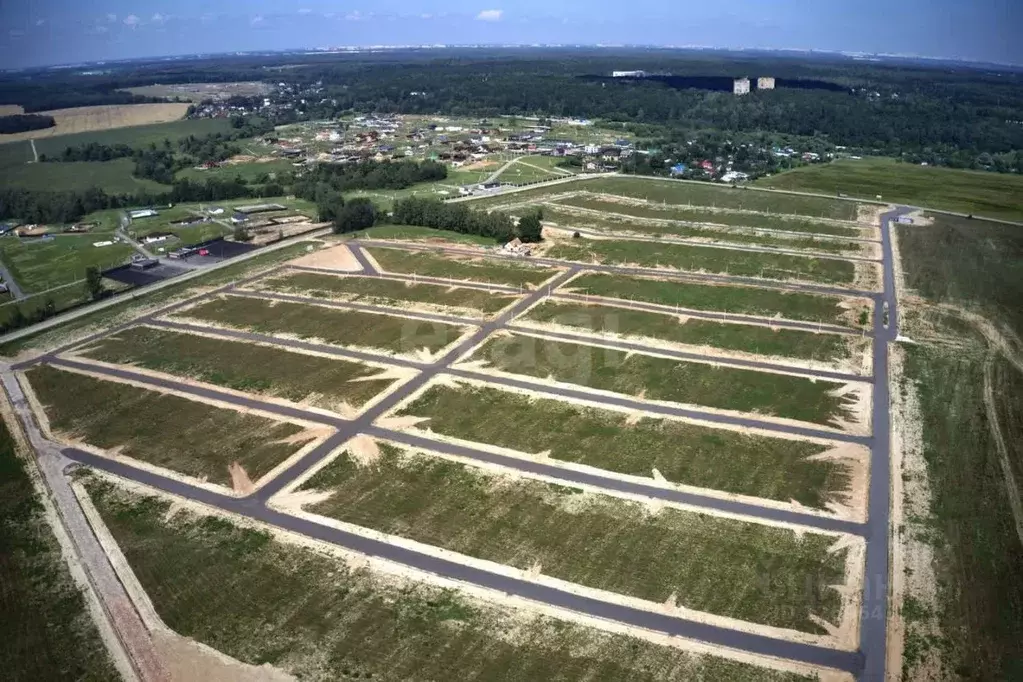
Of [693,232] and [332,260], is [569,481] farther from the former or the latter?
[693,232]

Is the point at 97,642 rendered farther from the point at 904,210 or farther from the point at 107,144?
the point at 107,144

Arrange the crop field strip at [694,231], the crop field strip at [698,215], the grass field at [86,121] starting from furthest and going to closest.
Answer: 1. the grass field at [86,121]
2. the crop field strip at [698,215]
3. the crop field strip at [694,231]

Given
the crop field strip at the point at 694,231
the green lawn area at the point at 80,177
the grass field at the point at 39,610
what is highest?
the green lawn area at the point at 80,177

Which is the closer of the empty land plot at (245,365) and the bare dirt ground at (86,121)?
the empty land plot at (245,365)

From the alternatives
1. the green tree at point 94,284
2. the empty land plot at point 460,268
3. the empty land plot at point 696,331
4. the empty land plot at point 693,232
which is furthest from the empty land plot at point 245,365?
the empty land plot at point 693,232

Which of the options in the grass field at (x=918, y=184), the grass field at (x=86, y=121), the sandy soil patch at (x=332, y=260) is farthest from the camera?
the grass field at (x=86, y=121)

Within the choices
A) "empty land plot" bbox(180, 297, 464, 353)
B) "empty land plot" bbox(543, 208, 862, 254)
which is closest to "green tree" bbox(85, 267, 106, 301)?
"empty land plot" bbox(180, 297, 464, 353)

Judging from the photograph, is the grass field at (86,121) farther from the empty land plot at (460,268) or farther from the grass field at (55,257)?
the empty land plot at (460,268)

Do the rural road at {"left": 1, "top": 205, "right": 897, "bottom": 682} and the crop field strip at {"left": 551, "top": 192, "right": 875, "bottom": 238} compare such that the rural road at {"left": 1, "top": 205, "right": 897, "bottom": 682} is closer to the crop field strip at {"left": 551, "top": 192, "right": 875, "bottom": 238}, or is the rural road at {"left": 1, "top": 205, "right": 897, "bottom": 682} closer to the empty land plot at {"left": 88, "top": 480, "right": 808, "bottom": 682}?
the empty land plot at {"left": 88, "top": 480, "right": 808, "bottom": 682}
